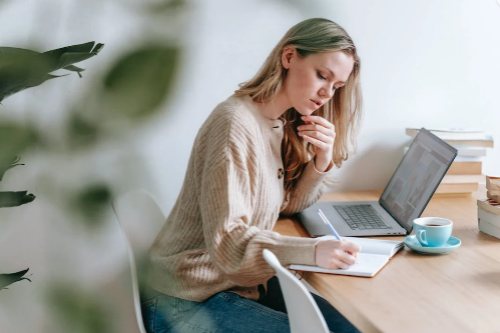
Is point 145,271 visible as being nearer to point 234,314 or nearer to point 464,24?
point 234,314

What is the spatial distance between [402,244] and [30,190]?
1.22 m

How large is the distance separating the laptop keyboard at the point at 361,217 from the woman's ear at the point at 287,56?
435mm

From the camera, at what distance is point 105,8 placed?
0.18m

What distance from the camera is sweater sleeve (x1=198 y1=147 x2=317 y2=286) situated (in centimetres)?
117

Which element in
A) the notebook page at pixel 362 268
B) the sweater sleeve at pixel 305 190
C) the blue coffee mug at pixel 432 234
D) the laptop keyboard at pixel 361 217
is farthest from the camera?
the sweater sleeve at pixel 305 190

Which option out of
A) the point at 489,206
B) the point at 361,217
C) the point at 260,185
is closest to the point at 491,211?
the point at 489,206

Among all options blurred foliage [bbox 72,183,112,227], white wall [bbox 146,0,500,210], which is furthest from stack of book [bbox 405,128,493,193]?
blurred foliage [bbox 72,183,112,227]

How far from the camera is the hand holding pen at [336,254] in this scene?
115 centimetres

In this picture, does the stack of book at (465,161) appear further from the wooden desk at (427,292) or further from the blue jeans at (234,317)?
the blue jeans at (234,317)

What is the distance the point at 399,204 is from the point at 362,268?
477 millimetres

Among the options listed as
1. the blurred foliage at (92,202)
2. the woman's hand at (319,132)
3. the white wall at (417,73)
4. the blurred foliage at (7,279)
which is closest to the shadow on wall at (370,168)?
the white wall at (417,73)

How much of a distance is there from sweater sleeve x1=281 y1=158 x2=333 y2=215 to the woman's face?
0.68 ft

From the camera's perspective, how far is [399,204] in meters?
1.60

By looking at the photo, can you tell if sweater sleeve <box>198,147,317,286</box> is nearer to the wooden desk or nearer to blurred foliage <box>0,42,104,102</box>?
the wooden desk
